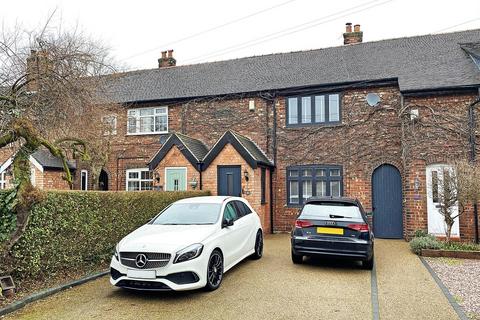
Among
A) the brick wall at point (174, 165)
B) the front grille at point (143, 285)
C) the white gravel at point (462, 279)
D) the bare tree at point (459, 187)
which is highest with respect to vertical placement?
the brick wall at point (174, 165)

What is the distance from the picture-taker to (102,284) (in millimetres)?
6930

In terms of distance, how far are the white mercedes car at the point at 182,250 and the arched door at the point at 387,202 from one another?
7.17m

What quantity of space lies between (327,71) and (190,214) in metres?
10.0

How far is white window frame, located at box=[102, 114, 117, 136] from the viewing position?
15.6 metres

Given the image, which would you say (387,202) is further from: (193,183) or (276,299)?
(276,299)

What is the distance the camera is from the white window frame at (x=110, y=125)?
1559 centimetres

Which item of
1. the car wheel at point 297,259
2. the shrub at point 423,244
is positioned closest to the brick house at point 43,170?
the car wheel at point 297,259

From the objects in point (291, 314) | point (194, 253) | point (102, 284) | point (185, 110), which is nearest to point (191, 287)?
point (194, 253)

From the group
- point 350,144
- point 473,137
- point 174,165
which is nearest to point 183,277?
point 174,165

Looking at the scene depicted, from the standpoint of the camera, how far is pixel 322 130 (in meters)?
14.1

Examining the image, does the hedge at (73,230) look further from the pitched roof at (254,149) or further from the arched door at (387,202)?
the arched door at (387,202)

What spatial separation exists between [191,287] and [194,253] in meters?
0.51

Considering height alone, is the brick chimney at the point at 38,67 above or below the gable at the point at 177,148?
above

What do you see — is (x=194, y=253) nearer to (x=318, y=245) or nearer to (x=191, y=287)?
(x=191, y=287)
